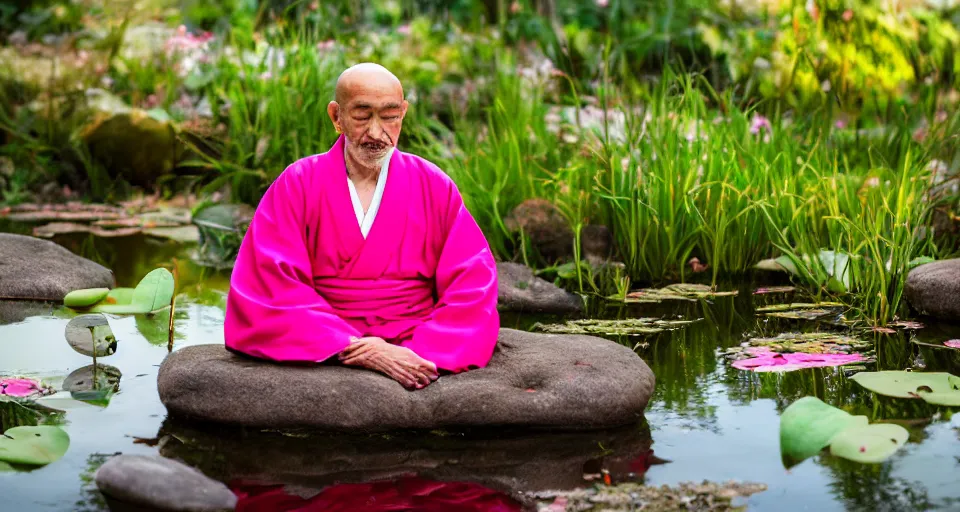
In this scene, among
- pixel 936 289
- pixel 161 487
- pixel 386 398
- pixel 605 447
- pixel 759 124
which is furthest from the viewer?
pixel 759 124

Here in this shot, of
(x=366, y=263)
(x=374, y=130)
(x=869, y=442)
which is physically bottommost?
(x=869, y=442)

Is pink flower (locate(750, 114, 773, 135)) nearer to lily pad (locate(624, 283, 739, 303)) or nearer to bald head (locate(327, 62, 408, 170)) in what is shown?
lily pad (locate(624, 283, 739, 303))

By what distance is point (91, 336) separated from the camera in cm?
378

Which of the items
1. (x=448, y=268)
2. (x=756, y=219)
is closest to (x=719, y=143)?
(x=756, y=219)

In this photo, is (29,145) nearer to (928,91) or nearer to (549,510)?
(928,91)

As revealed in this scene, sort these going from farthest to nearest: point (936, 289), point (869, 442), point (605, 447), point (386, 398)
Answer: point (936, 289), point (386, 398), point (605, 447), point (869, 442)

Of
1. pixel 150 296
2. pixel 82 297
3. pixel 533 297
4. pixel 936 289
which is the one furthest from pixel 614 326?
pixel 82 297

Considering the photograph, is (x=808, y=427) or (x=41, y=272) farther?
(x=41, y=272)

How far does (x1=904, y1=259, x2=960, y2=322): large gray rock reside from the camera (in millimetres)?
4285

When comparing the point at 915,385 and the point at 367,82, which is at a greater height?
the point at 367,82

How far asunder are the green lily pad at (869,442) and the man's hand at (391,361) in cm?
114

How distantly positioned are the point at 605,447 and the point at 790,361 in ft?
3.39

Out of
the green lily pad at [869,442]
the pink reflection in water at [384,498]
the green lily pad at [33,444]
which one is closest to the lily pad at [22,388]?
the green lily pad at [33,444]

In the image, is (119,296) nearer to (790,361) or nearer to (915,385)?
(790,361)
